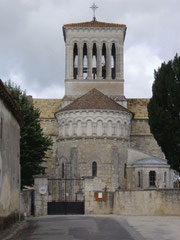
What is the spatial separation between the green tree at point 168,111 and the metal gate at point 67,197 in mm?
7893

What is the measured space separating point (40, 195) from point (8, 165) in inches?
487

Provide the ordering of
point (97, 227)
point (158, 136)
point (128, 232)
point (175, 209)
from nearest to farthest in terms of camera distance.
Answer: point (128, 232), point (97, 227), point (175, 209), point (158, 136)

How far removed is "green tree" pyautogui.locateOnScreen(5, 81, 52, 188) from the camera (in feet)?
123

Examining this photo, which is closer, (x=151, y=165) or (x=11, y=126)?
(x=11, y=126)

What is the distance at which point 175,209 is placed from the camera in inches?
1328

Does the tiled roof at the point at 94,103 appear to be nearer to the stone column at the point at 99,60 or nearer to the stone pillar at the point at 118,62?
the stone column at the point at 99,60

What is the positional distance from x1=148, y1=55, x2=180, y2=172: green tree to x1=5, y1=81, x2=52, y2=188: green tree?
9.15 metres

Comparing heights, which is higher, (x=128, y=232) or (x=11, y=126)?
(x=11, y=126)

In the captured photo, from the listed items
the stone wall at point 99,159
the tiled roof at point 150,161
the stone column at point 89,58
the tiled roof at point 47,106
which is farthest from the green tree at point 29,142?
the stone column at point 89,58

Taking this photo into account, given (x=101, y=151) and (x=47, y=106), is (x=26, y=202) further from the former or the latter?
(x=47, y=106)

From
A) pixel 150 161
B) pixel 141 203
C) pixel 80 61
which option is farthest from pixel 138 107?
pixel 141 203

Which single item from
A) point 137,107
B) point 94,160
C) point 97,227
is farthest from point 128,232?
point 137,107

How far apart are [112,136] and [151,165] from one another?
5.09m

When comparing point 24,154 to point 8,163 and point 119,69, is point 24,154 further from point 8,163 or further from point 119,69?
point 119,69
